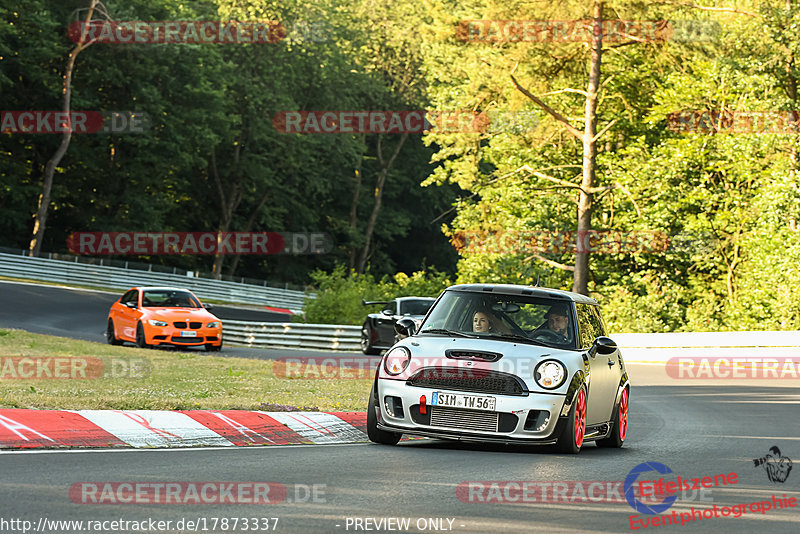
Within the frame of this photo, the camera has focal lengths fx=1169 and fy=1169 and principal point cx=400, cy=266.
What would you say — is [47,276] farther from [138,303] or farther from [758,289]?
[758,289]

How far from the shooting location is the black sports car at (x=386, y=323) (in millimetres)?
31375

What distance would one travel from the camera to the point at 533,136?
45.8 meters

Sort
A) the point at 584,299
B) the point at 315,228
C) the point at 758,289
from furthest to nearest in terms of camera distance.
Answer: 1. the point at 315,228
2. the point at 758,289
3. the point at 584,299

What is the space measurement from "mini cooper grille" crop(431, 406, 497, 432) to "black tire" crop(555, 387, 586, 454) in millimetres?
721

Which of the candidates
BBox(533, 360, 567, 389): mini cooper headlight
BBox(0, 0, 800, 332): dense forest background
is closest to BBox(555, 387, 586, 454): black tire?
BBox(533, 360, 567, 389): mini cooper headlight

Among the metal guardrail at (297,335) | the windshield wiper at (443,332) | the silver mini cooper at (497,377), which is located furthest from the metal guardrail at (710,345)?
the windshield wiper at (443,332)

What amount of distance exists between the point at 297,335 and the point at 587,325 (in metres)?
25.3

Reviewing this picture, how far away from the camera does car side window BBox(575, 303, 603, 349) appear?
39.6 ft

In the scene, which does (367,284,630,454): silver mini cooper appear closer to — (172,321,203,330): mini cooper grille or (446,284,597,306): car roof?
(446,284,597,306): car roof

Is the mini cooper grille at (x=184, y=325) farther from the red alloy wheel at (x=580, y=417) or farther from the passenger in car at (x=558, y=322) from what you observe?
the red alloy wheel at (x=580, y=417)

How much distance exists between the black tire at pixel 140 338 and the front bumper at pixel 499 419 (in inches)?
723

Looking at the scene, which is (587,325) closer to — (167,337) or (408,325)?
(408,325)

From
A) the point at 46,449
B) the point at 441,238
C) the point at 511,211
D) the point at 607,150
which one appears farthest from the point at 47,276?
the point at 46,449

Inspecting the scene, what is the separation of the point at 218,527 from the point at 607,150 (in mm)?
44609
